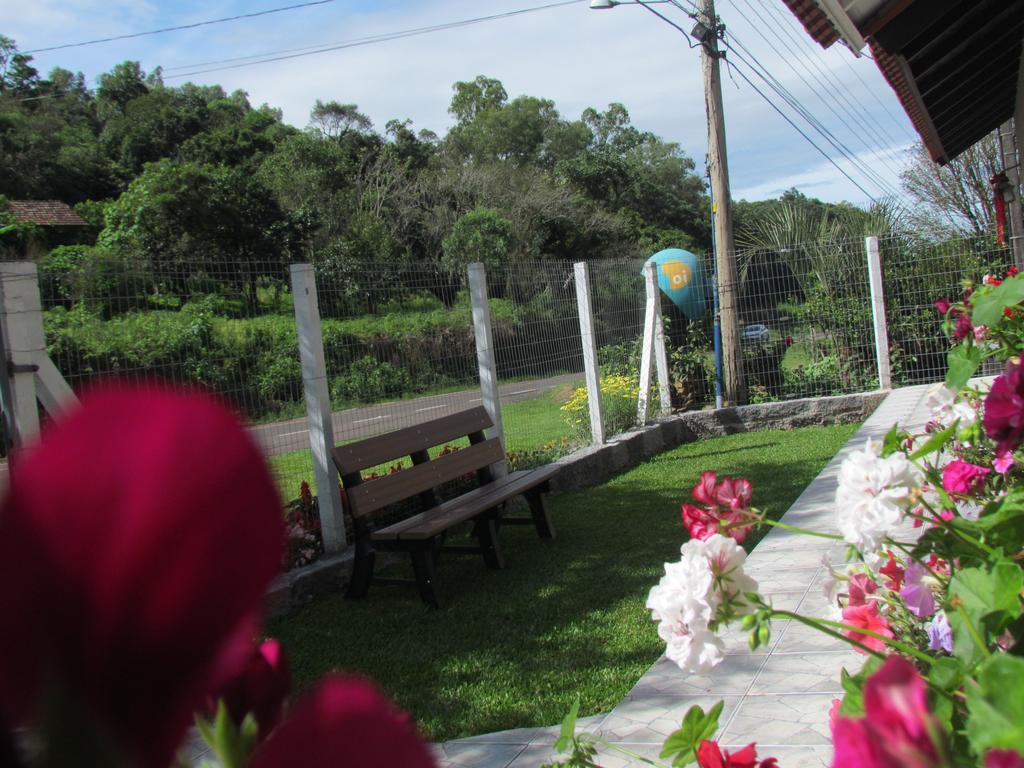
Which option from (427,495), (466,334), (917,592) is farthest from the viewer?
(466,334)

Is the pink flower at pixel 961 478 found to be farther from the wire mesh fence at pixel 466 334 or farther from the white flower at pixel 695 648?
the wire mesh fence at pixel 466 334

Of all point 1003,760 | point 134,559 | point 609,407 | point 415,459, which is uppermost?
point 134,559

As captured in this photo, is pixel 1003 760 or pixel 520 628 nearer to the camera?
pixel 1003 760

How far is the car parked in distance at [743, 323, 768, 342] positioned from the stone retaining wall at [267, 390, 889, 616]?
1.02 m

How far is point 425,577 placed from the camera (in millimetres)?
4992

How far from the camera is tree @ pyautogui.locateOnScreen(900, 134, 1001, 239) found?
21.9 metres

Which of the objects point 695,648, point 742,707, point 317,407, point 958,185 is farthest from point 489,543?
point 958,185

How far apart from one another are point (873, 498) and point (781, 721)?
6.68ft

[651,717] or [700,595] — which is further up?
[700,595]

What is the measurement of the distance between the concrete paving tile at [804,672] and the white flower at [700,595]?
7.37 feet

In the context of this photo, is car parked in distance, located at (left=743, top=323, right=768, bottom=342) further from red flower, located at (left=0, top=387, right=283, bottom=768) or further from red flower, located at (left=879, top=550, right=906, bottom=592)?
red flower, located at (left=0, top=387, right=283, bottom=768)

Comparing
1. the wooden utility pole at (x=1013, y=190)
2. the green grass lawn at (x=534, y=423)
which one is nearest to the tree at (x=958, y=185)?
the wooden utility pole at (x=1013, y=190)

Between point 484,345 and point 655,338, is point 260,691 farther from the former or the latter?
point 655,338

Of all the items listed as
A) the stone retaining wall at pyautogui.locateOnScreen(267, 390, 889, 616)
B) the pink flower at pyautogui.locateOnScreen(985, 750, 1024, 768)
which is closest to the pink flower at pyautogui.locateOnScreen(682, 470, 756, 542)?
the pink flower at pyautogui.locateOnScreen(985, 750, 1024, 768)
